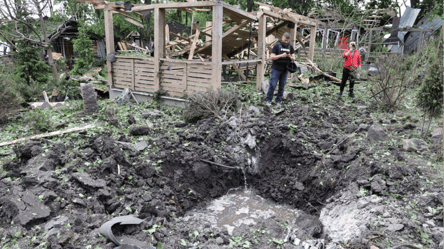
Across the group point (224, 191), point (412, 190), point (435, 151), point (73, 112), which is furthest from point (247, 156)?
point (73, 112)

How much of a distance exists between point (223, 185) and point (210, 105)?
2.16 metres

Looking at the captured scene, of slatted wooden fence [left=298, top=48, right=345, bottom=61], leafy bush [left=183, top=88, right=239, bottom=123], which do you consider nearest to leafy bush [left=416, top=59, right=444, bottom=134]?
leafy bush [left=183, top=88, right=239, bottom=123]

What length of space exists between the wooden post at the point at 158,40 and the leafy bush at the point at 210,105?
2.15 m

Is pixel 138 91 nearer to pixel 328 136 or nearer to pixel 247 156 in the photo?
pixel 247 156

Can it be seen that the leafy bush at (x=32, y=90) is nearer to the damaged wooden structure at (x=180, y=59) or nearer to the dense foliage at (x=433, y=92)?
the damaged wooden structure at (x=180, y=59)

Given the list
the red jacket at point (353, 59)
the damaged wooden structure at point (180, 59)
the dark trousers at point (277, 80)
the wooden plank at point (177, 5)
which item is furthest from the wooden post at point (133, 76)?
the red jacket at point (353, 59)

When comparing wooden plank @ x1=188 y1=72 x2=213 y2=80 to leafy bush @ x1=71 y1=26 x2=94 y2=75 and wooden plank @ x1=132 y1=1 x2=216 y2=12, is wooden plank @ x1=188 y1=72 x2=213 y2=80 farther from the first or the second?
leafy bush @ x1=71 y1=26 x2=94 y2=75

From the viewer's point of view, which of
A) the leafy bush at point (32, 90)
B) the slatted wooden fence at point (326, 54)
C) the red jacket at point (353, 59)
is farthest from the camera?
the slatted wooden fence at point (326, 54)

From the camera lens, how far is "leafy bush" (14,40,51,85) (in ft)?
39.2

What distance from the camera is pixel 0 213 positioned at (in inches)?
139

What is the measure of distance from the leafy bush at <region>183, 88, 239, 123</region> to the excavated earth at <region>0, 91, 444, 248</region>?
12.1 inches

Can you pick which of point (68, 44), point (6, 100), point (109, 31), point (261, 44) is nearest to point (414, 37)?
point (261, 44)

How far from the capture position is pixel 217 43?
24.7 feet

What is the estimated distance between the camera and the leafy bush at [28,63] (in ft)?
39.2
